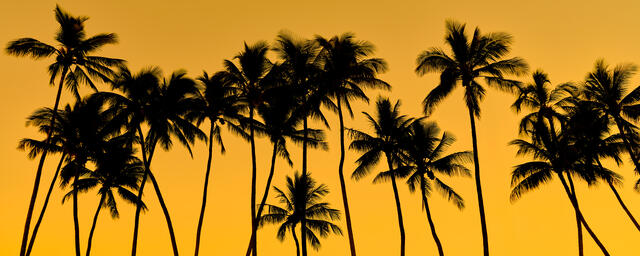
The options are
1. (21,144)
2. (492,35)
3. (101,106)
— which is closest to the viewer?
(492,35)

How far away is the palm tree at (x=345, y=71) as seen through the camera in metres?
28.0

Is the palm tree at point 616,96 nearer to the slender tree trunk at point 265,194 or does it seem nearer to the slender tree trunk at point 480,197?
the slender tree trunk at point 480,197

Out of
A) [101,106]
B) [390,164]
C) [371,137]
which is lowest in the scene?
[390,164]

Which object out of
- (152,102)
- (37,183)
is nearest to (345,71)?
(152,102)

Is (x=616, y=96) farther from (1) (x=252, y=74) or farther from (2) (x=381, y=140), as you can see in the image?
(1) (x=252, y=74)

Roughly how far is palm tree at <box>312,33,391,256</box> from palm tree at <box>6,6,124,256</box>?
13.0 m

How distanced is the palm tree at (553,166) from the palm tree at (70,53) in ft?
88.7

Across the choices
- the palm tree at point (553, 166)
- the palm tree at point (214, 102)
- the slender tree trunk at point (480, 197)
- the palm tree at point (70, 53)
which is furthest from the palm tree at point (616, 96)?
the palm tree at point (70, 53)

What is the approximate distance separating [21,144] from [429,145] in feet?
83.4

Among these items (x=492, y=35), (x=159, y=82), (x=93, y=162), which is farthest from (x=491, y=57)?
(x=93, y=162)

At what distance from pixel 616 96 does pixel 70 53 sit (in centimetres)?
3306

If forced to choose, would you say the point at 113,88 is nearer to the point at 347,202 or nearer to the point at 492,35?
the point at 347,202

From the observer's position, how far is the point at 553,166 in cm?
3114

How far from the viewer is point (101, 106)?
99.1ft
